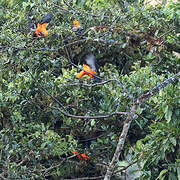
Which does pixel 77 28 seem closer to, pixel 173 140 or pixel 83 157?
pixel 83 157

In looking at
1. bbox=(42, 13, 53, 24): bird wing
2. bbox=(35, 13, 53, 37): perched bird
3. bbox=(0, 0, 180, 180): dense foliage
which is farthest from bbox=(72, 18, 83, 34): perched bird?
bbox=(42, 13, 53, 24): bird wing

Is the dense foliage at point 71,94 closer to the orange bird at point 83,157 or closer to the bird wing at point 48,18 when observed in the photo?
the orange bird at point 83,157

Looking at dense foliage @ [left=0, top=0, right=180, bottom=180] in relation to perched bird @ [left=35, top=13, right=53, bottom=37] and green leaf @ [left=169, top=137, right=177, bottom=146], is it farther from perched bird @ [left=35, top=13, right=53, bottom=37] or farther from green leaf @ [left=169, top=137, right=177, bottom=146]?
green leaf @ [left=169, top=137, right=177, bottom=146]

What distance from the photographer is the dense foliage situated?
143 inches

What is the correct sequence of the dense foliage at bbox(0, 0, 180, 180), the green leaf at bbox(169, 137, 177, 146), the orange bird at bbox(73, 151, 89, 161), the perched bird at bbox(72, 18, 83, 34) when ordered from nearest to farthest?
the green leaf at bbox(169, 137, 177, 146) < the dense foliage at bbox(0, 0, 180, 180) < the orange bird at bbox(73, 151, 89, 161) < the perched bird at bbox(72, 18, 83, 34)

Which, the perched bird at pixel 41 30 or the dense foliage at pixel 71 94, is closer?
the dense foliage at pixel 71 94

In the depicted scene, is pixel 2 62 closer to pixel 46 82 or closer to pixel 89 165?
pixel 46 82

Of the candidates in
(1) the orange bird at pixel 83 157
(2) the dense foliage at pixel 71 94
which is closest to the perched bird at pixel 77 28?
(2) the dense foliage at pixel 71 94

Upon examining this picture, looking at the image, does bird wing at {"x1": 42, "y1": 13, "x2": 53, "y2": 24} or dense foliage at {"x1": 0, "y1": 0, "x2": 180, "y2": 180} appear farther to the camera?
bird wing at {"x1": 42, "y1": 13, "x2": 53, "y2": 24}

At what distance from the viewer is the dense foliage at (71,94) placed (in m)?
3.62

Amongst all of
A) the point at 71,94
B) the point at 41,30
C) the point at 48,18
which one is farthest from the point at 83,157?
the point at 48,18

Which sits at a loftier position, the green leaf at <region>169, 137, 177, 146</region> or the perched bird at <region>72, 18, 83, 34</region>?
the perched bird at <region>72, 18, 83, 34</region>

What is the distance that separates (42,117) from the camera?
412 centimetres

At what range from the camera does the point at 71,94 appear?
393 cm
